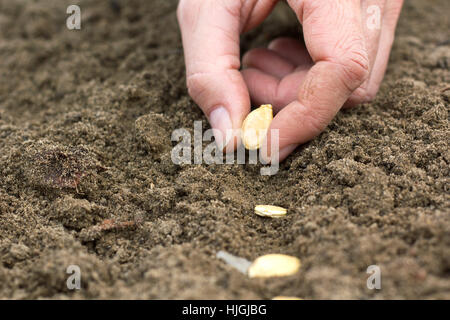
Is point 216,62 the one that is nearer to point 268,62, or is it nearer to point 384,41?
point 268,62

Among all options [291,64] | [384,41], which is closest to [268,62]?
[291,64]

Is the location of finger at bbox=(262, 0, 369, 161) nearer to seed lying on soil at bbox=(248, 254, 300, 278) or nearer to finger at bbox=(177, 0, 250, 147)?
finger at bbox=(177, 0, 250, 147)

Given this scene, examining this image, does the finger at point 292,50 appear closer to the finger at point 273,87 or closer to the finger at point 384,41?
the finger at point 273,87

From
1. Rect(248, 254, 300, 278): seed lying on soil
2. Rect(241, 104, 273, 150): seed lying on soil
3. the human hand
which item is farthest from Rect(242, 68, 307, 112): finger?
Rect(248, 254, 300, 278): seed lying on soil

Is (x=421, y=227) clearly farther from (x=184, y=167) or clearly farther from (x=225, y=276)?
(x=184, y=167)

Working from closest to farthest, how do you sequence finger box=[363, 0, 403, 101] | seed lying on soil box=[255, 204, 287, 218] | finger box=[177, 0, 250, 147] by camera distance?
seed lying on soil box=[255, 204, 287, 218] < finger box=[177, 0, 250, 147] < finger box=[363, 0, 403, 101]

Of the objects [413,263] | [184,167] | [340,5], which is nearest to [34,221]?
[184,167]

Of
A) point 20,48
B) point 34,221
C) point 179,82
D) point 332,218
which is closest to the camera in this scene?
point 332,218
